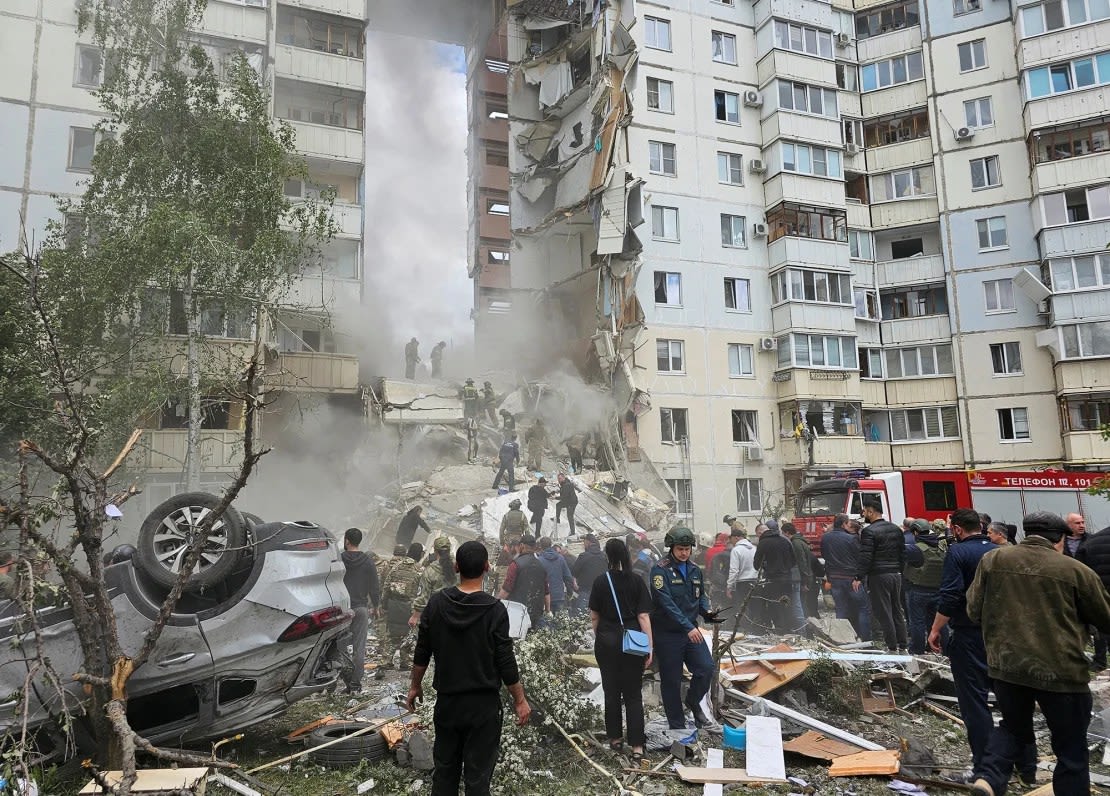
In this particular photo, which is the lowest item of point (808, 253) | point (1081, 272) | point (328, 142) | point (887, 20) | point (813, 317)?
point (813, 317)

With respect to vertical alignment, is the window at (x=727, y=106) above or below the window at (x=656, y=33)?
below

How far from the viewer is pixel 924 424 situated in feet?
100.0

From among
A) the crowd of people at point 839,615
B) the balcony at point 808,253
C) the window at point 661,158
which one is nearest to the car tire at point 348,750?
the crowd of people at point 839,615

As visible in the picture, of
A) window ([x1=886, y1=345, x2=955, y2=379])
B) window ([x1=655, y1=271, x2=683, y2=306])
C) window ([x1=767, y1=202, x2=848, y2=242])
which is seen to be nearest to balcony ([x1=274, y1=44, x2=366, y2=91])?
window ([x1=655, y1=271, x2=683, y2=306])

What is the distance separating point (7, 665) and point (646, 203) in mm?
26909

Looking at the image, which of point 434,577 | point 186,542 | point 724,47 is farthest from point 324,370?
point 724,47

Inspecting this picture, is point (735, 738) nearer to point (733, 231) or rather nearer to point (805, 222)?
point (733, 231)

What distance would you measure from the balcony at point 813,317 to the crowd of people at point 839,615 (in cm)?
2036

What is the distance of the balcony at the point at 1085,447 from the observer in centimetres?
2612

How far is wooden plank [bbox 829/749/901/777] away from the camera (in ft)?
16.9

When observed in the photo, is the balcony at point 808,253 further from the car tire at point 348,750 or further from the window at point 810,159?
the car tire at point 348,750

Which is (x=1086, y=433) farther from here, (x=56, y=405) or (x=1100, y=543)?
(x=56, y=405)

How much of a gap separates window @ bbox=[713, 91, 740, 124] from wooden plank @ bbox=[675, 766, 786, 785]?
99.0ft

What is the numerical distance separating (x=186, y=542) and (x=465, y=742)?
2.94m
